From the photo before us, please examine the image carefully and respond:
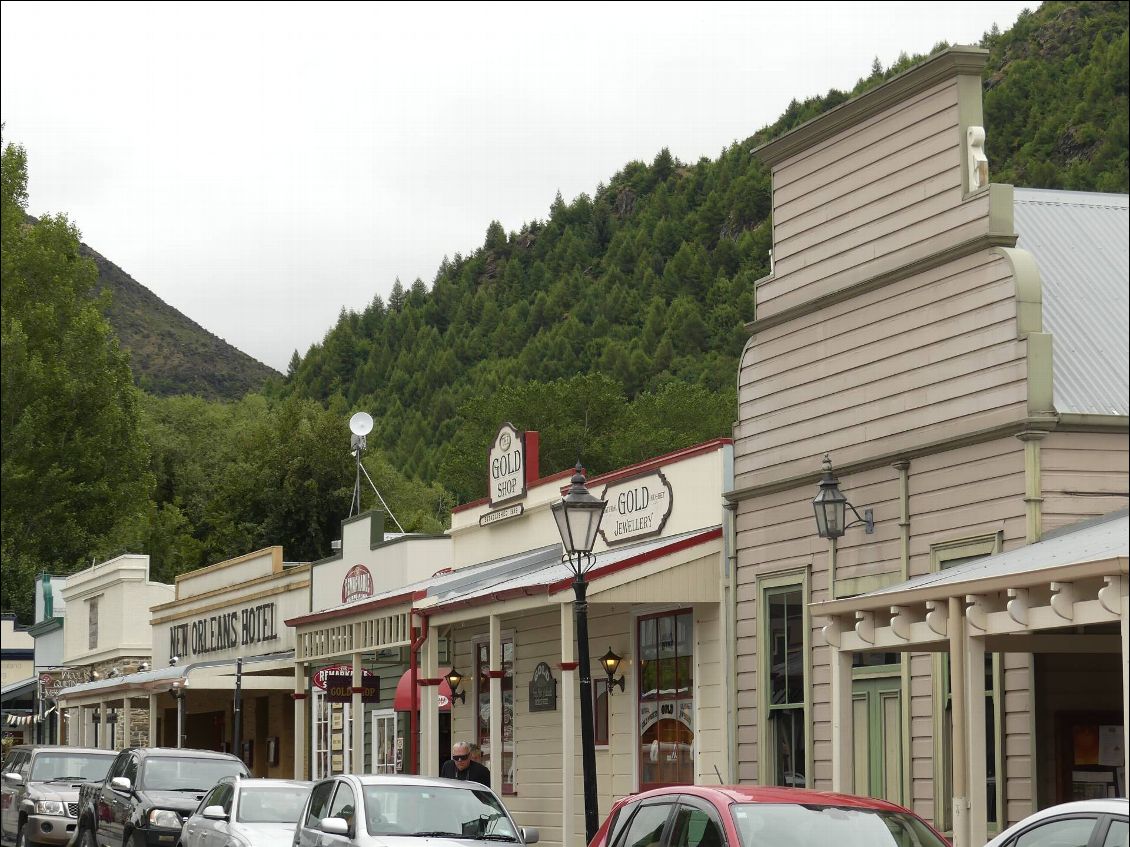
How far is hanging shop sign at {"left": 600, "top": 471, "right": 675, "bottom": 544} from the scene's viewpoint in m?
21.5

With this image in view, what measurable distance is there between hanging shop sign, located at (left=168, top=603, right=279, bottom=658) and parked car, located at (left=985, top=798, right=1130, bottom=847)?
28005 mm

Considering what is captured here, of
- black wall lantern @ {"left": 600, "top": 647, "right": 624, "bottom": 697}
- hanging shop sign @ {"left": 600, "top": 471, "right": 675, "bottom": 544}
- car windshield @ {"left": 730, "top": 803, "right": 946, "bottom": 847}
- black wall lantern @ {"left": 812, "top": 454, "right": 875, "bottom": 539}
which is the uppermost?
hanging shop sign @ {"left": 600, "top": 471, "right": 675, "bottom": 544}

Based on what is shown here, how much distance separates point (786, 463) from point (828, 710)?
8.84 ft

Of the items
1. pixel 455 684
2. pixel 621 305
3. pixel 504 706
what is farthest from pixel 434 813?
pixel 621 305

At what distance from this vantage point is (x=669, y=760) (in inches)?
824

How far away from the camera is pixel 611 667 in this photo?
2212 centimetres

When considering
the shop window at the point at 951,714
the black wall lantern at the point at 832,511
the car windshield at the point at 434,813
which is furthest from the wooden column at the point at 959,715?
the black wall lantern at the point at 832,511

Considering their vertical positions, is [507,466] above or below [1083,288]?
below

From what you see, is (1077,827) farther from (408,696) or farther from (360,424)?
(360,424)

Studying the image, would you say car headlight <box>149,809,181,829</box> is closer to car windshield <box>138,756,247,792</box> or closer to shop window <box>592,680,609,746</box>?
car windshield <box>138,756,247,792</box>

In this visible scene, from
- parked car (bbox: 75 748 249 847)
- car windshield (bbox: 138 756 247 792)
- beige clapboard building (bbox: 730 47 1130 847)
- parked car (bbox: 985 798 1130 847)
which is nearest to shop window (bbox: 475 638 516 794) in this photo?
parked car (bbox: 75 748 249 847)

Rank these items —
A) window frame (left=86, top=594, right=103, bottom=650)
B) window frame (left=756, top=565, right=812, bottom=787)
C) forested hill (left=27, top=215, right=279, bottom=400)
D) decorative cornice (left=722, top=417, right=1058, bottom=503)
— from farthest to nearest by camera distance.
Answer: forested hill (left=27, top=215, right=279, bottom=400) < window frame (left=86, top=594, right=103, bottom=650) < window frame (left=756, top=565, right=812, bottom=787) < decorative cornice (left=722, top=417, right=1058, bottom=503)

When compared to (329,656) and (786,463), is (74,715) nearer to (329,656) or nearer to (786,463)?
(329,656)

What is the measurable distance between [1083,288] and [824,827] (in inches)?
285
